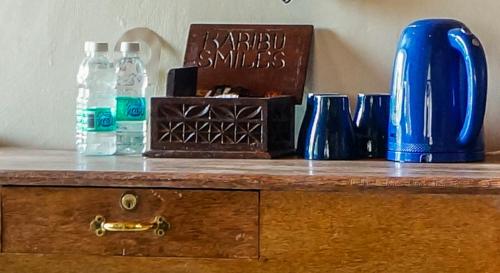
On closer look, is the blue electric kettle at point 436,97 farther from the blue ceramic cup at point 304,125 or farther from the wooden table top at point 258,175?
the blue ceramic cup at point 304,125

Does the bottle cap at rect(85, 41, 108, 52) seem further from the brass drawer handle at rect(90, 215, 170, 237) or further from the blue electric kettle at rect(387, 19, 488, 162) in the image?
the blue electric kettle at rect(387, 19, 488, 162)

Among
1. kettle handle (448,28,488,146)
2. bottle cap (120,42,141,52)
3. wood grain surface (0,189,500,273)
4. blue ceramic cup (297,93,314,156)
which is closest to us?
wood grain surface (0,189,500,273)

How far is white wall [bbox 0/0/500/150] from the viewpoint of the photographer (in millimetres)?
1638

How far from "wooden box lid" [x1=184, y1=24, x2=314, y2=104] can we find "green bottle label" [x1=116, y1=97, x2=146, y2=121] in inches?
5.8

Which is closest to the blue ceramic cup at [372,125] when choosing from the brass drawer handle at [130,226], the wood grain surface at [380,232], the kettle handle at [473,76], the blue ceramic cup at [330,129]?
the blue ceramic cup at [330,129]

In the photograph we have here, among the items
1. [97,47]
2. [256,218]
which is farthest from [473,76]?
[97,47]

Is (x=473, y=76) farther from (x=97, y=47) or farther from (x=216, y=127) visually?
(x=97, y=47)

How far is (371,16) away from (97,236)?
72 centimetres

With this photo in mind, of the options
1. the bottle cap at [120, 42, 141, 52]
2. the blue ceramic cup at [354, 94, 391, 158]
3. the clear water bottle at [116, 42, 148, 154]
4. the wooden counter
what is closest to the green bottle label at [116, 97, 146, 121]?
the clear water bottle at [116, 42, 148, 154]

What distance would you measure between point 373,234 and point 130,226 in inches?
14.3

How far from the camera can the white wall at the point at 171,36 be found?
1638 mm

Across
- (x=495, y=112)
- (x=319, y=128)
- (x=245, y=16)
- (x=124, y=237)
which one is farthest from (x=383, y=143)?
(x=124, y=237)

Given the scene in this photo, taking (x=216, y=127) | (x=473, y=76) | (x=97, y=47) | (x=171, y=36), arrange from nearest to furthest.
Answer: (x=473, y=76) → (x=216, y=127) → (x=97, y=47) → (x=171, y=36)

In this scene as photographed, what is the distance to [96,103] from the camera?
166cm
